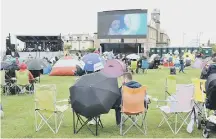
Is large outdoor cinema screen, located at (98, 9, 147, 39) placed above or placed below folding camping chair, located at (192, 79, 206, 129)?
above

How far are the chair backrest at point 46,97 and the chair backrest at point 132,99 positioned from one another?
1.32m

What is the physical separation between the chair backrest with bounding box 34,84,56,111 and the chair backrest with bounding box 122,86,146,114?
1.32 m

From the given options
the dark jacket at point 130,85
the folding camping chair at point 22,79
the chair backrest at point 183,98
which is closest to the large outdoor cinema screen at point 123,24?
the folding camping chair at point 22,79

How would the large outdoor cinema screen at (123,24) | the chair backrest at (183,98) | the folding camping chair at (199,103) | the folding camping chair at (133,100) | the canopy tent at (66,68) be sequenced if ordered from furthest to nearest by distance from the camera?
1. the large outdoor cinema screen at (123,24)
2. the canopy tent at (66,68)
3. the folding camping chair at (199,103)
4. the chair backrest at (183,98)
5. the folding camping chair at (133,100)

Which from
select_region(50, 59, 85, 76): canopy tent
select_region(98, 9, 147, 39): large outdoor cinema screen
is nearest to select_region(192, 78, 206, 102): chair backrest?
select_region(50, 59, 85, 76): canopy tent

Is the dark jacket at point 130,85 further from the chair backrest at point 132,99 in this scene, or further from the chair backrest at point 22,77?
the chair backrest at point 22,77

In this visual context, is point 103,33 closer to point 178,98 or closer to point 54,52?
point 54,52

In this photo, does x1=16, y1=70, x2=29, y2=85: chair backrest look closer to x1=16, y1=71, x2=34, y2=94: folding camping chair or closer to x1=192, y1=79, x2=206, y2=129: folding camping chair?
x1=16, y1=71, x2=34, y2=94: folding camping chair

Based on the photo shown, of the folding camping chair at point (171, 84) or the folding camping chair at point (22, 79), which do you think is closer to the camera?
the folding camping chair at point (171, 84)

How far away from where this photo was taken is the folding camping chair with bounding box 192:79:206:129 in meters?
6.15

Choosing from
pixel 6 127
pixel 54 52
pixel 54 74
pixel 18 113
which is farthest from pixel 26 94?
pixel 54 52

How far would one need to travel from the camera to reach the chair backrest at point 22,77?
10375 millimetres

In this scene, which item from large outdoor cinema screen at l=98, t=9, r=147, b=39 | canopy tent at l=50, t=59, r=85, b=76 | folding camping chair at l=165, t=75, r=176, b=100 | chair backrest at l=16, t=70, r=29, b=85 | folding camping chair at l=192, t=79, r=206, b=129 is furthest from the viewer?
large outdoor cinema screen at l=98, t=9, r=147, b=39

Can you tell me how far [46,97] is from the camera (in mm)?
5895
